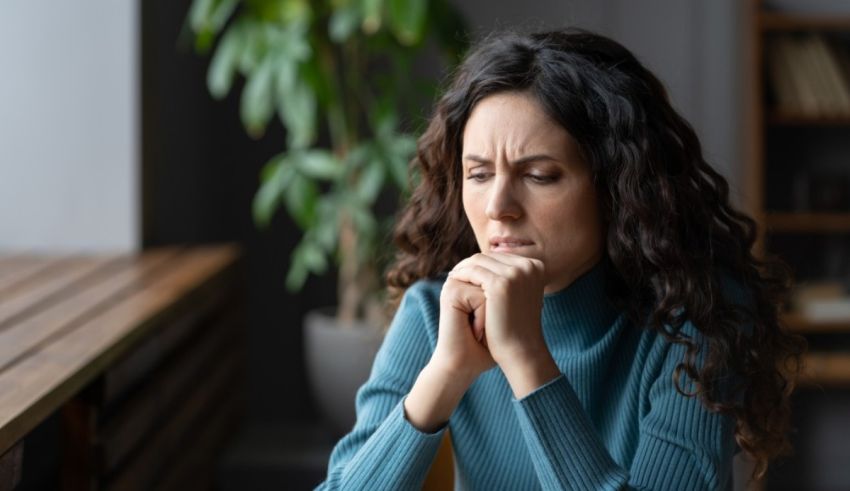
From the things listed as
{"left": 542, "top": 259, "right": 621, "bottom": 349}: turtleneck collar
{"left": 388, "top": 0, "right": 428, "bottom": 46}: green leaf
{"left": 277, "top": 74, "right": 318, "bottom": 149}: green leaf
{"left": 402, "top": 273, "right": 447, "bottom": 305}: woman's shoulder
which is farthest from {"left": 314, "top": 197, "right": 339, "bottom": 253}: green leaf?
{"left": 542, "top": 259, "right": 621, "bottom": 349}: turtleneck collar

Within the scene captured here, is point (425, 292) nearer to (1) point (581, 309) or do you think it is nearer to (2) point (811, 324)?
(1) point (581, 309)

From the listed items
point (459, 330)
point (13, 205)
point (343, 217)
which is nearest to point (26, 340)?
point (459, 330)

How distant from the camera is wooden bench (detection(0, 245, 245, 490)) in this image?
158cm

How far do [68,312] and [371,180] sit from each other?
3.87 feet

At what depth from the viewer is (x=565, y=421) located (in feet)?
4.11

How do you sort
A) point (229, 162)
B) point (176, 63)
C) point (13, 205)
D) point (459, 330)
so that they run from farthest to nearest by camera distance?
1. point (229, 162)
2. point (176, 63)
3. point (13, 205)
4. point (459, 330)

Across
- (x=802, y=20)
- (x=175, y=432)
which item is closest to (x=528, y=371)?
(x=175, y=432)

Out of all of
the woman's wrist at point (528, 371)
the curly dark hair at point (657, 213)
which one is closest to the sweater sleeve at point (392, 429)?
the woman's wrist at point (528, 371)

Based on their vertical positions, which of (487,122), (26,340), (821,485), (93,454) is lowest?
(821,485)

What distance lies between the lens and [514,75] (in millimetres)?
1368

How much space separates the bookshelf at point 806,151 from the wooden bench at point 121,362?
5.38 feet

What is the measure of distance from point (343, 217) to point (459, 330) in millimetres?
1938

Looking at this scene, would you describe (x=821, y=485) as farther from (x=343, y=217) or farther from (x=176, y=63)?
(x=176, y=63)

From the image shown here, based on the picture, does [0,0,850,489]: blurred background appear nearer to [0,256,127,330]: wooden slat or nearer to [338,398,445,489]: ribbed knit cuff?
[0,256,127,330]: wooden slat
